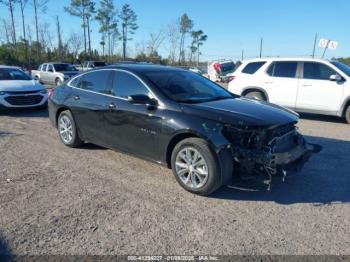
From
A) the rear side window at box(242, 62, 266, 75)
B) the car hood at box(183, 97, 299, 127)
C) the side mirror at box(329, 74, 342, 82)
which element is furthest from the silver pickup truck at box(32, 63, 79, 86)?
the car hood at box(183, 97, 299, 127)

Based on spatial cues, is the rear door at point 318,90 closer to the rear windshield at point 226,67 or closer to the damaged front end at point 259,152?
the damaged front end at point 259,152

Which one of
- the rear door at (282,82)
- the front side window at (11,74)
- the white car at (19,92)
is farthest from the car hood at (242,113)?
the front side window at (11,74)

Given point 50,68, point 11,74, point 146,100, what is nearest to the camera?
point 146,100

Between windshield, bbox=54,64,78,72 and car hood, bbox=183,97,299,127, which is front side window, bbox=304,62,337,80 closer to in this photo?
car hood, bbox=183,97,299,127

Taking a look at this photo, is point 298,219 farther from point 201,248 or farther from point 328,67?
point 328,67

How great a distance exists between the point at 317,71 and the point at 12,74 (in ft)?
32.0

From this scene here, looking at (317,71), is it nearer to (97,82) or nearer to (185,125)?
(97,82)

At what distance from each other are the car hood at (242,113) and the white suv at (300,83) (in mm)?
5387

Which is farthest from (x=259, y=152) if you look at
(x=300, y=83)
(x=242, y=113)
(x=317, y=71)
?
(x=317, y=71)

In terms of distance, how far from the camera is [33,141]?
7512 mm

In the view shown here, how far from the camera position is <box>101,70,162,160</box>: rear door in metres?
5.15

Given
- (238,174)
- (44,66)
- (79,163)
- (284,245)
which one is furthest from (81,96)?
(44,66)

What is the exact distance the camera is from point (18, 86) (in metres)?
10.8

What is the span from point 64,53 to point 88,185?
53.6 metres
